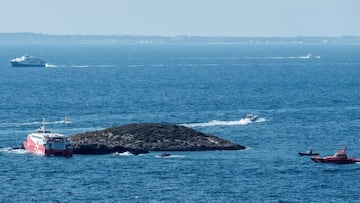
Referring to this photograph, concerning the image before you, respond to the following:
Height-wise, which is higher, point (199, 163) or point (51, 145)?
point (51, 145)

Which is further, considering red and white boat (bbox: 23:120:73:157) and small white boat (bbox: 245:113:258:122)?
small white boat (bbox: 245:113:258:122)

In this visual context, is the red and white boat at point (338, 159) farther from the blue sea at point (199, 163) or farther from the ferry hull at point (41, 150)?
the ferry hull at point (41, 150)

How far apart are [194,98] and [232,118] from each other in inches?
1517

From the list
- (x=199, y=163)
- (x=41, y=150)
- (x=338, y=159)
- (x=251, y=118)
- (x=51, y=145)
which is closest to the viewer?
(x=199, y=163)

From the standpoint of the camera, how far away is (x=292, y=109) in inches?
6845

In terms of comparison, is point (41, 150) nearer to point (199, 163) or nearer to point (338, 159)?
point (199, 163)

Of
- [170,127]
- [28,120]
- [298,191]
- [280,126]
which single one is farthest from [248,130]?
[298,191]

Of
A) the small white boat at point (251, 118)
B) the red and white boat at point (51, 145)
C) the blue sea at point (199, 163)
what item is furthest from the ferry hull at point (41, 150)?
the small white boat at point (251, 118)

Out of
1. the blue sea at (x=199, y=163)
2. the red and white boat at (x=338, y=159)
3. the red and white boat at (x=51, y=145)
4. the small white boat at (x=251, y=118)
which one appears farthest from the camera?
the small white boat at (x=251, y=118)

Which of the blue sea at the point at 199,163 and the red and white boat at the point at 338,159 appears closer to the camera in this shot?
the blue sea at the point at 199,163

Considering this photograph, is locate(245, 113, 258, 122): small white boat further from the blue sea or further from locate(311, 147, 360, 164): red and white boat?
locate(311, 147, 360, 164): red and white boat

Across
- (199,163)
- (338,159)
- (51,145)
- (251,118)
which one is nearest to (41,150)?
(51,145)

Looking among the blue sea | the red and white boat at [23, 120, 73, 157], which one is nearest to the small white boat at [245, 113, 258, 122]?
the blue sea

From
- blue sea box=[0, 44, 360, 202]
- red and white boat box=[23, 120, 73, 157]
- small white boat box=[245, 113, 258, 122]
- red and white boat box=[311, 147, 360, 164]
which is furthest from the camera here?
small white boat box=[245, 113, 258, 122]
